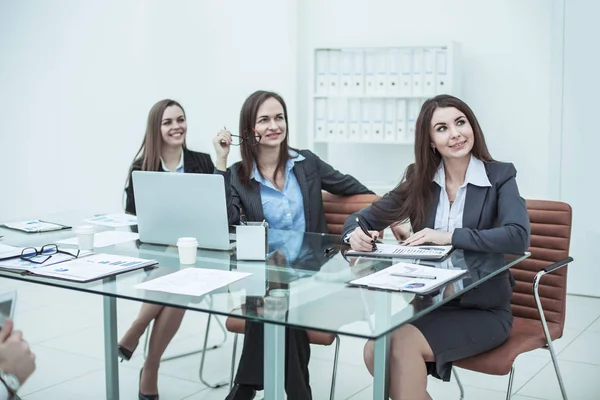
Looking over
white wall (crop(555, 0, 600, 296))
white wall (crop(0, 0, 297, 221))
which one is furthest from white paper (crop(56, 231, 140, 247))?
white wall (crop(555, 0, 600, 296))

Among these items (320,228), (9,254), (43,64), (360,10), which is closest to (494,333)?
(320,228)

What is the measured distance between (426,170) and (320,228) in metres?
0.60

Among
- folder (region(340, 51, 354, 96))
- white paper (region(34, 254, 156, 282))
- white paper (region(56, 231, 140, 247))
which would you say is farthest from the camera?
folder (region(340, 51, 354, 96))

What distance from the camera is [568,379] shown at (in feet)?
11.3

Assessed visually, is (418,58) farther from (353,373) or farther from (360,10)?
(353,373)

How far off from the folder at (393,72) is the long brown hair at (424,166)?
2184 millimetres

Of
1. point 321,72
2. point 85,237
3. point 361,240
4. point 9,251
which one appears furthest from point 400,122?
point 9,251

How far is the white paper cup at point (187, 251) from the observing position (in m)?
2.43

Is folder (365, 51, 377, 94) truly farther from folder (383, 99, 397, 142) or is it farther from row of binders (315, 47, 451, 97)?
folder (383, 99, 397, 142)

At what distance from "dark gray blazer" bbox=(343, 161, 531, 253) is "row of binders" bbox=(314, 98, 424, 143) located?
86.7 inches

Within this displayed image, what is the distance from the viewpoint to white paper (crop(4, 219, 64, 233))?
314 centimetres

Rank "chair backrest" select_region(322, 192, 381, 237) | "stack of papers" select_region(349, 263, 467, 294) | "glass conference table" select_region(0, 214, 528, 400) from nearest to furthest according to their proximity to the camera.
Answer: "glass conference table" select_region(0, 214, 528, 400) < "stack of papers" select_region(349, 263, 467, 294) < "chair backrest" select_region(322, 192, 381, 237)

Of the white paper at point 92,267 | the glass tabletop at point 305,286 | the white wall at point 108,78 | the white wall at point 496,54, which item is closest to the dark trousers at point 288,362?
the glass tabletop at point 305,286

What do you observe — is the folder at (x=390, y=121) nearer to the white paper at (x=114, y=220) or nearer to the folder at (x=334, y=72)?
the folder at (x=334, y=72)
